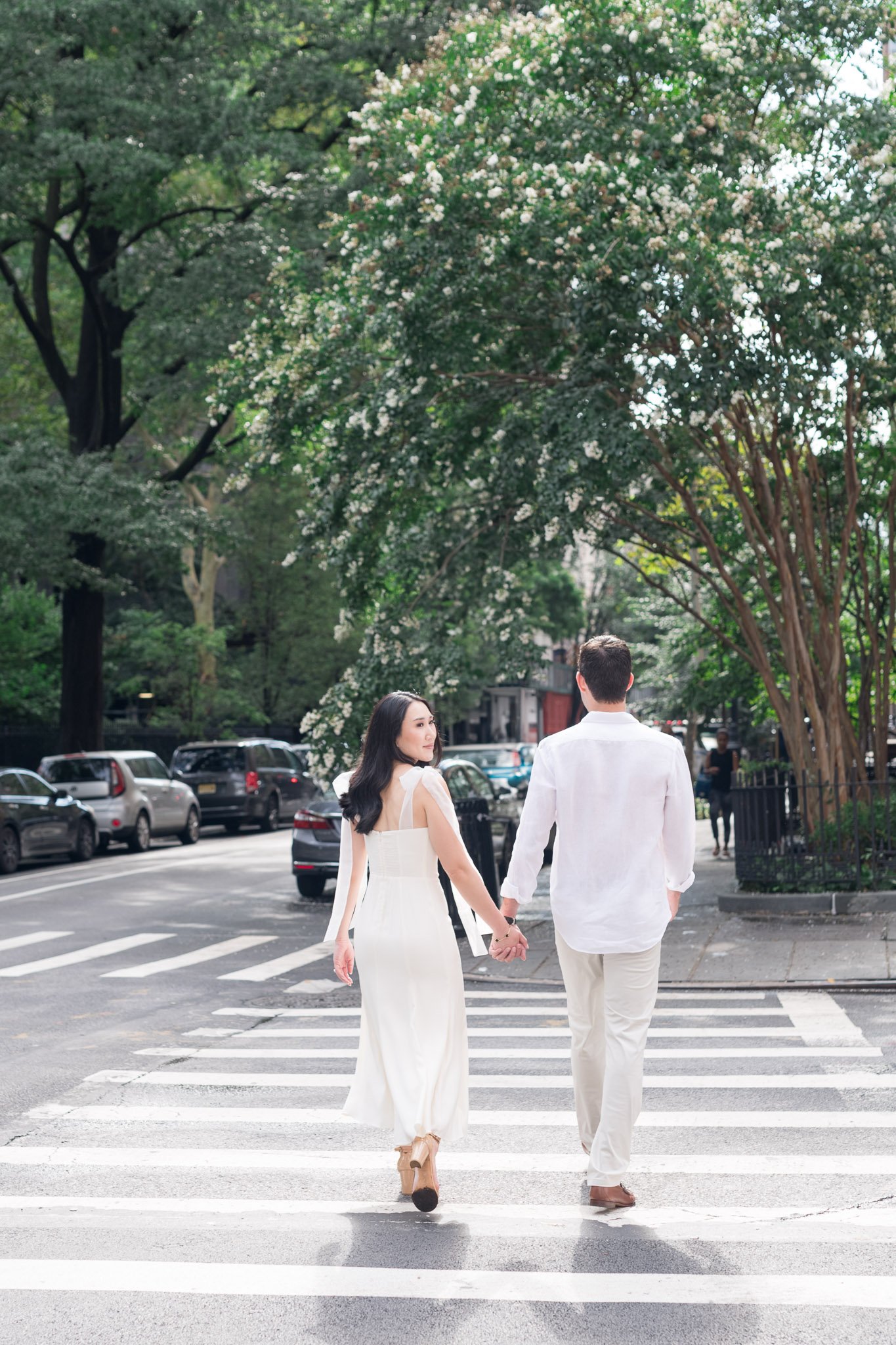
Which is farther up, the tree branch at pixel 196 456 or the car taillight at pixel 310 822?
the tree branch at pixel 196 456

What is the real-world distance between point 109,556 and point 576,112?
3192cm

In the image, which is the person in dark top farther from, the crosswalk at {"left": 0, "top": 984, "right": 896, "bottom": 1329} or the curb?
the crosswalk at {"left": 0, "top": 984, "right": 896, "bottom": 1329}

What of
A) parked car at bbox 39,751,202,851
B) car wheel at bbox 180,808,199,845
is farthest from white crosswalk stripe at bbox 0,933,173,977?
car wheel at bbox 180,808,199,845

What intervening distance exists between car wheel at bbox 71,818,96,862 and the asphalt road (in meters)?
14.2

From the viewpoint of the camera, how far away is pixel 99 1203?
18.9 ft

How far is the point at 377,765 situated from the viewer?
5703mm

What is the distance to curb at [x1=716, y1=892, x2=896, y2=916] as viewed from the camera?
14.4 meters

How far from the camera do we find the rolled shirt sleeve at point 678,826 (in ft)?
18.4

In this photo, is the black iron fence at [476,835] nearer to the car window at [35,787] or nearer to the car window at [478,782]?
the car window at [478,782]

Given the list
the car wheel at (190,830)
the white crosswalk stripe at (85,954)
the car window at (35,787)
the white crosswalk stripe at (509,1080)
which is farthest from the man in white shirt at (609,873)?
the car wheel at (190,830)

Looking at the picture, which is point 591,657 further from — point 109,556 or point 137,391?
point 109,556

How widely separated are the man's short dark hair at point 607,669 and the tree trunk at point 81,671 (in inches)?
1002

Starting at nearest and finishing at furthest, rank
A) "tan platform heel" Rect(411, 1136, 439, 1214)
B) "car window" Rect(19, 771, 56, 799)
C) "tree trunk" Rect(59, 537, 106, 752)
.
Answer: "tan platform heel" Rect(411, 1136, 439, 1214)
"car window" Rect(19, 771, 56, 799)
"tree trunk" Rect(59, 537, 106, 752)

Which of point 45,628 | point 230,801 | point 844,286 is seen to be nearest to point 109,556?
point 45,628
